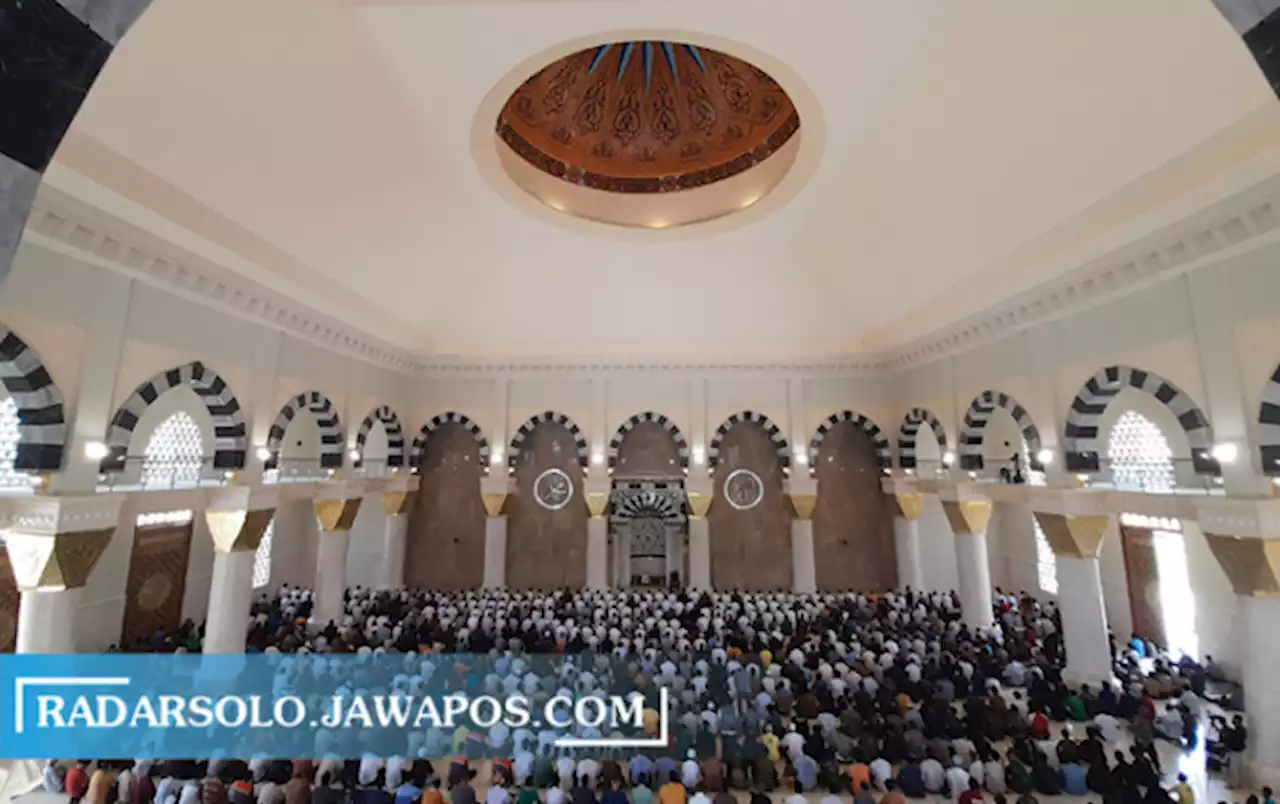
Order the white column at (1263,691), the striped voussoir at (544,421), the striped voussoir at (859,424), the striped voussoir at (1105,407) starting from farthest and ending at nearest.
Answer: the striped voussoir at (544,421) → the striped voussoir at (859,424) → the striped voussoir at (1105,407) → the white column at (1263,691)

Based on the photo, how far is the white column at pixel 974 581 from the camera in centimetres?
1010

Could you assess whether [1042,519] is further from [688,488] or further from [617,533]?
[617,533]

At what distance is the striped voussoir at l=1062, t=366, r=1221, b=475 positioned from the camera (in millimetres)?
6312

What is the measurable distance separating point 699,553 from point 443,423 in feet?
21.4

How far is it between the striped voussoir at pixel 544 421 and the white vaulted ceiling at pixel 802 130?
4.20 metres

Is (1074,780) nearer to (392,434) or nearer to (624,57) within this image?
(624,57)

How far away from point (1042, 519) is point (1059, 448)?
1115mm

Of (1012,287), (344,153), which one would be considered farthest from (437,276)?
(1012,287)

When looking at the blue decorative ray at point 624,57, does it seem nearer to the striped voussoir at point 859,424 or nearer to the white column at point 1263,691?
the striped voussoir at point 859,424

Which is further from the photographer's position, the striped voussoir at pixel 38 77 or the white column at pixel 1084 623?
the white column at pixel 1084 623

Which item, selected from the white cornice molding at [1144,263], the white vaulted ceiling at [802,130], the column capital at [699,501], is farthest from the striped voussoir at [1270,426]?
the column capital at [699,501]

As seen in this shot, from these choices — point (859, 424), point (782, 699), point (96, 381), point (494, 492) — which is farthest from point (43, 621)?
point (859, 424)

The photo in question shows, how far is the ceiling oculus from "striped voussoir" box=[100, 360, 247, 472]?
522cm

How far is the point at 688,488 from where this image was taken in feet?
42.8
